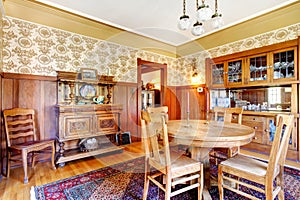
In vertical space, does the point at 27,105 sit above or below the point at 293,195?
above

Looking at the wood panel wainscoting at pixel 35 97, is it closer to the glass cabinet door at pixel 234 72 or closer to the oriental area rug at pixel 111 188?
the oriental area rug at pixel 111 188

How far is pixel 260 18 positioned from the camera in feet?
10.1

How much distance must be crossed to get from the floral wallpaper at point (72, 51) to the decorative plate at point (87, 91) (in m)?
0.38

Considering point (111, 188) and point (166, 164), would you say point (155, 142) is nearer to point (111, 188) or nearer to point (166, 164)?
point (166, 164)

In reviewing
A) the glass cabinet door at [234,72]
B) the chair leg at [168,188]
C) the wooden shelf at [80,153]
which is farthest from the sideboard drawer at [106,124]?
the glass cabinet door at [234,72]

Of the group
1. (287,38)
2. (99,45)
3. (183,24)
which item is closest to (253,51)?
(287,38)

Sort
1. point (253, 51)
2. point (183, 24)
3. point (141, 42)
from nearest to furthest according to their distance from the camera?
point (183, 24) → point (253, 51) → point (141, 42)

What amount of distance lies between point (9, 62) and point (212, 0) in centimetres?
337

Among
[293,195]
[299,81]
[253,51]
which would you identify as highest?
[253,51]

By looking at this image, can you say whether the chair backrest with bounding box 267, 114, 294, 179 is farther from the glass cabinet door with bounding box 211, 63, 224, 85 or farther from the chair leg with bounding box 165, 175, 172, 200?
the glass cabinet door with bounding box 211, 63, 224, 85

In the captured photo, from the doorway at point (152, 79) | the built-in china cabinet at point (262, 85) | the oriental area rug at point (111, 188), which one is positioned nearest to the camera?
the oriental area rug at point (111, 188)

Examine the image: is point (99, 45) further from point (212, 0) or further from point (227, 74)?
point (227, 74)

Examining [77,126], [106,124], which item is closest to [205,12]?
[106,124]

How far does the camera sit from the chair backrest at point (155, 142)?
1.48 m
